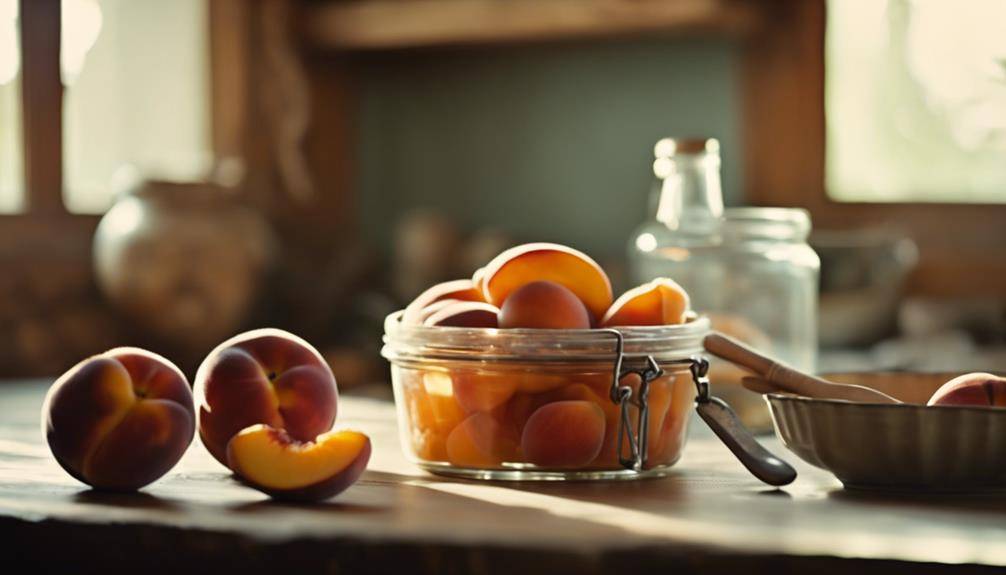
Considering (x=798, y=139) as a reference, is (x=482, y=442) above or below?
below

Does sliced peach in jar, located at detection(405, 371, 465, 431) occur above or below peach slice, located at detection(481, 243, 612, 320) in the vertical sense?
below

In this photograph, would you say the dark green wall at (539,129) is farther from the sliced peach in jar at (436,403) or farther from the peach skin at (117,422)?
Answer: the peach skin at (117,422)

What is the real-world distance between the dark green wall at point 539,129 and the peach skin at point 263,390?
2246 millimetres

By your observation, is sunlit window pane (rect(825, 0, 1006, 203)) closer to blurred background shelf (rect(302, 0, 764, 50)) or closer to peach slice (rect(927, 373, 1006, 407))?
blurred background shelf (rect(302, 0, 764, 50))

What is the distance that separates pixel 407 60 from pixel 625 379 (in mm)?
2634

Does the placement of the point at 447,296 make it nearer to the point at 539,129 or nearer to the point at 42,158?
the point at 42,158

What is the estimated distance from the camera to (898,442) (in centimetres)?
79

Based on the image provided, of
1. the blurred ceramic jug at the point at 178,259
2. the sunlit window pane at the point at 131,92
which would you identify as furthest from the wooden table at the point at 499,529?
the sunlit window pane at the point at 131,92

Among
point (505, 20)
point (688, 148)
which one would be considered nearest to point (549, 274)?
point (688, 148)

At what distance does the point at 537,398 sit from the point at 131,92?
2372 millimetres

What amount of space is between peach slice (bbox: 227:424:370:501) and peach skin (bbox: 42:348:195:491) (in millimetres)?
46

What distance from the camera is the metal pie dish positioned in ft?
2.56

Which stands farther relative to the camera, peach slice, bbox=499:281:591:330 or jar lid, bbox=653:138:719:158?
jar lid, bbox=653:138:719:158

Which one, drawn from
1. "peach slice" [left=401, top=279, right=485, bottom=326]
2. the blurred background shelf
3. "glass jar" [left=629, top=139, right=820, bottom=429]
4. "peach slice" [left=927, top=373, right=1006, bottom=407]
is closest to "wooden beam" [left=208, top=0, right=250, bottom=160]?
the blurred background shelf
